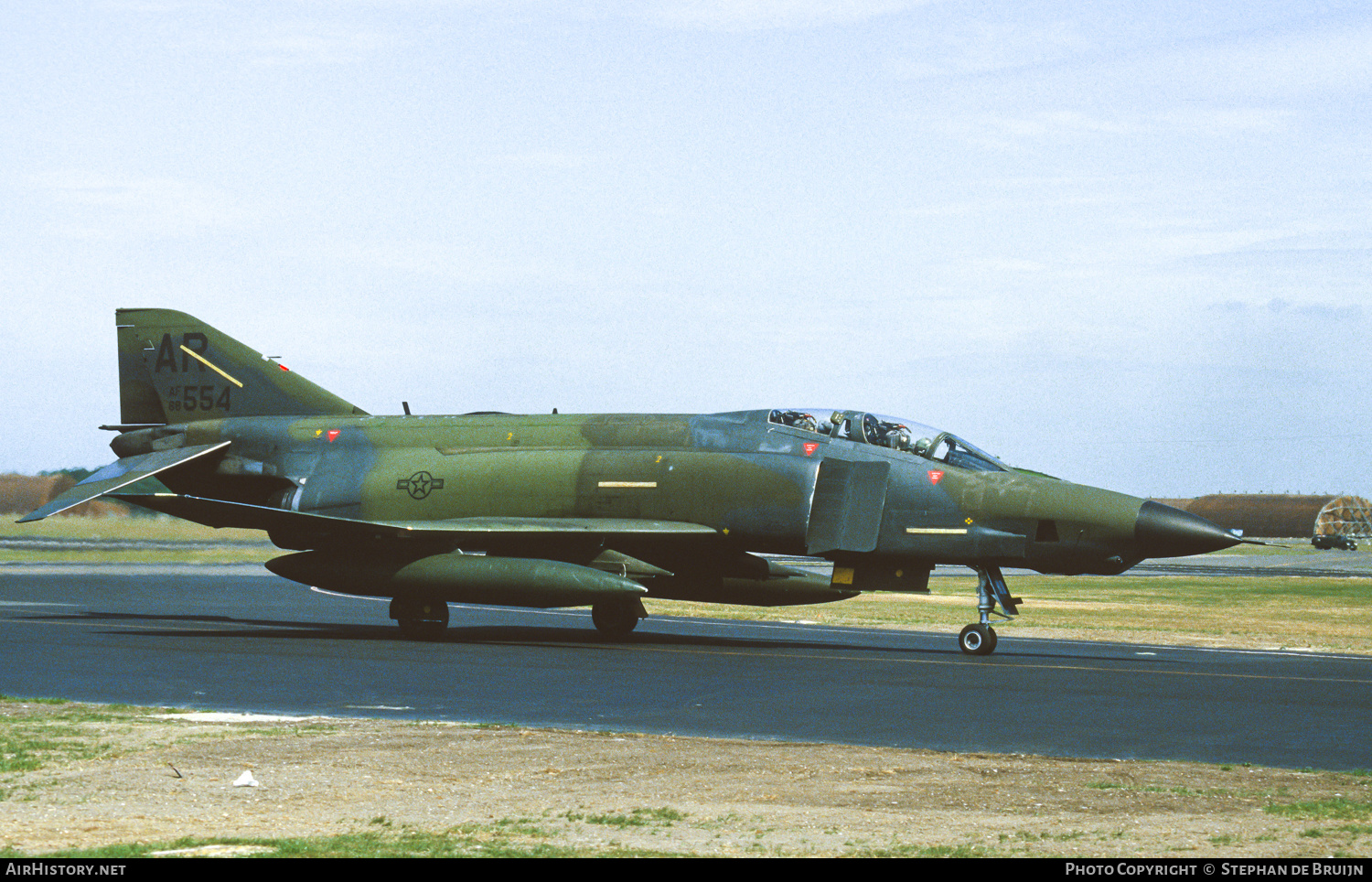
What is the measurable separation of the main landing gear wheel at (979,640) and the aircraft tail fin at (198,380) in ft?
43.9

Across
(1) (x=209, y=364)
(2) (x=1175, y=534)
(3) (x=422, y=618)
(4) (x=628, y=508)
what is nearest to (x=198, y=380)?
(1) (x=209, y=364)

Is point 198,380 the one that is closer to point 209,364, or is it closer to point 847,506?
point 209,364

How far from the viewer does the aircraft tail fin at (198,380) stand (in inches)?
1107

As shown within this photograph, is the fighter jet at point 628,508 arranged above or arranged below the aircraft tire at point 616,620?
above

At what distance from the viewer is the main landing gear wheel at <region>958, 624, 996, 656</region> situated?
20422 mm

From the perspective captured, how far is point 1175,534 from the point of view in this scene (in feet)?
64.3

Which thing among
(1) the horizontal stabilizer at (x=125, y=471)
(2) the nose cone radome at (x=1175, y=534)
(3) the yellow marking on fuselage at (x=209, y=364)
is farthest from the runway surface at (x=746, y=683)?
(3) the yellow marking on fuselage at (x=209, y=364)

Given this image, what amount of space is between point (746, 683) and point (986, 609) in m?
5.40

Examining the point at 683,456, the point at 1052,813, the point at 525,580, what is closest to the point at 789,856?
the point at 1052,813

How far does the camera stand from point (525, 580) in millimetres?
21125

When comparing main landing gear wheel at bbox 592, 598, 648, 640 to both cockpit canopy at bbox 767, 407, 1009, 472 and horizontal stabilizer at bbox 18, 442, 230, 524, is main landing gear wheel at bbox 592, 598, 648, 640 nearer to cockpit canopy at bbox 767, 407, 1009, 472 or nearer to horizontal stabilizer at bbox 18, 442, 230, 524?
cockpit canopy at bbox 767, 407, 1009, 472

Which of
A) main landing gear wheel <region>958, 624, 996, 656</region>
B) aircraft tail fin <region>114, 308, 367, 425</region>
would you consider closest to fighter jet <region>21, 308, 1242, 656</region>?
main landing gear wheel <region>958, 624, 996, 656</region>

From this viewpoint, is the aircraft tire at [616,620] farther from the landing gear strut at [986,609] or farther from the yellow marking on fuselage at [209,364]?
the yellow marking on fuselage at [209,364]

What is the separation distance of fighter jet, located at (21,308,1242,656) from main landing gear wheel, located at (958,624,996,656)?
26 millimetres
